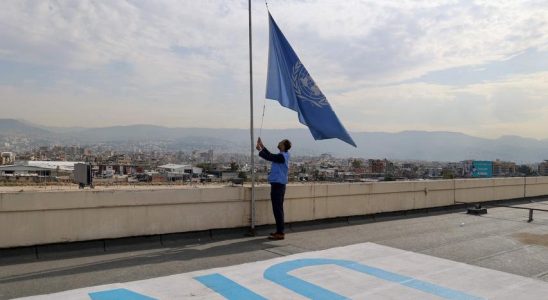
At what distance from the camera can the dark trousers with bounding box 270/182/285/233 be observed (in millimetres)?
8281

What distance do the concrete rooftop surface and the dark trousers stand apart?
30 cm

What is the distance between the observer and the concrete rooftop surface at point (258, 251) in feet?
18.3

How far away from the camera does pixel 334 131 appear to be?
8594mm

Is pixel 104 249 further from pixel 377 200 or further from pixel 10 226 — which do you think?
pixel 377 200

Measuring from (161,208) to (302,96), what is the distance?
320cm

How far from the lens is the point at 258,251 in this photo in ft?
23.7

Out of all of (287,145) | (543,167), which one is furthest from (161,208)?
(543,167)

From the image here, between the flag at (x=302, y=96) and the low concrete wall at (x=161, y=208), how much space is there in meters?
1.59

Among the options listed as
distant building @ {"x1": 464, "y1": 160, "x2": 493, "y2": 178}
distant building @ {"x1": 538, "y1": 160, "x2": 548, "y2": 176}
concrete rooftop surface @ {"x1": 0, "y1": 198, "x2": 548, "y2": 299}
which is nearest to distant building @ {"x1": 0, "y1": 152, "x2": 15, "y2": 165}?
distant building @ {"x1": 464, "y1": 160, "x2": 493, "y2": 178}

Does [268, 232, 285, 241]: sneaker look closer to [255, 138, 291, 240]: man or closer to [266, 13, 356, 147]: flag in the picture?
[255, 138, 291, 240]: man

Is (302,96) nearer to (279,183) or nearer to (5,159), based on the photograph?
(279,183)

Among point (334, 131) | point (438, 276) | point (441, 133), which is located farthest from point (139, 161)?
point (441, 133)

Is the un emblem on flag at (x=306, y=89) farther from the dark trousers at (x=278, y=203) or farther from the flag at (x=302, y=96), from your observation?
the dark trousers at (x=278, y=203)

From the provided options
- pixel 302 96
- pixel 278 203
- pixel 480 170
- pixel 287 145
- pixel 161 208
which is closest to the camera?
pixel 161 208
